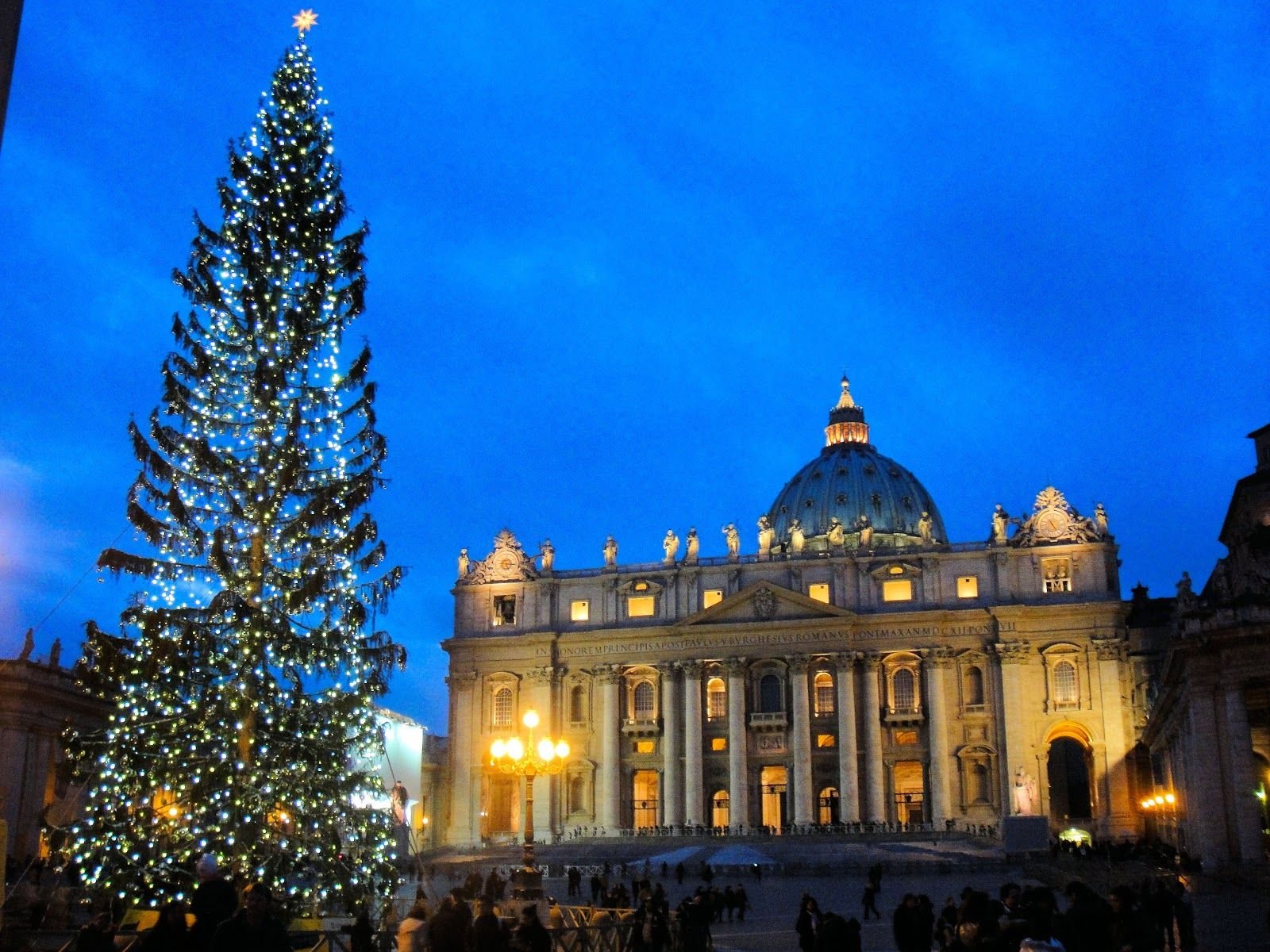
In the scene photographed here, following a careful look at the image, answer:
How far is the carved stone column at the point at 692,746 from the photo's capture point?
7481 cm

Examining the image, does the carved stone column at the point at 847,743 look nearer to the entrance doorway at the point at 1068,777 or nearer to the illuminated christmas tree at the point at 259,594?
the entrance doorway at the point at 1068,777

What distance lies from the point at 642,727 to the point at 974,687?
61.5ft

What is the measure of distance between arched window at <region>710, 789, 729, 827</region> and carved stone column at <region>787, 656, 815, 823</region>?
4.99 meters

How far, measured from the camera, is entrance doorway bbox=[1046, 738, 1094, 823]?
71375 millimetres

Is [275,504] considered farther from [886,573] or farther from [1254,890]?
[886,573]

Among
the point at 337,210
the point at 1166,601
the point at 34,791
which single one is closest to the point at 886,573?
the point at 1166,601

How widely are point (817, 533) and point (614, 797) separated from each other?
105 ft

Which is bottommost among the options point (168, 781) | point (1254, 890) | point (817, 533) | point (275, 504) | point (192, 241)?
point (1254, 890)

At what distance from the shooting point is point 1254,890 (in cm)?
3419

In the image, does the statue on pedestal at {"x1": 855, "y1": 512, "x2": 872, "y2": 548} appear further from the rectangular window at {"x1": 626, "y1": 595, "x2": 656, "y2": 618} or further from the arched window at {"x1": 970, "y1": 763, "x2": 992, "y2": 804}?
the arched window at {"x1": 970, "y1": 763, "x2": 992, "y2": 804}

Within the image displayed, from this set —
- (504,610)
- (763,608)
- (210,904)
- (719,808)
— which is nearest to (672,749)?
(719,808)

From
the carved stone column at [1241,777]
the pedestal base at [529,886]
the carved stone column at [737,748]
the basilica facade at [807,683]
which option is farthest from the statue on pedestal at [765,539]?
the pedestal base at [529,886]

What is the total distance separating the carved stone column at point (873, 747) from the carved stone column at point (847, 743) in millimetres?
636

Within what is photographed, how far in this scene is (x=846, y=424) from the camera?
114688 mm
